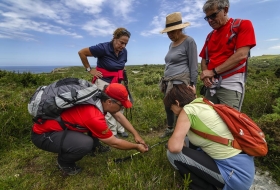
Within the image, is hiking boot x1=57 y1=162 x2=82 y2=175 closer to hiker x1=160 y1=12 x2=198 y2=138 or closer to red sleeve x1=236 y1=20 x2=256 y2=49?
hiker x1=160 y1=12 x2=198 y2=138

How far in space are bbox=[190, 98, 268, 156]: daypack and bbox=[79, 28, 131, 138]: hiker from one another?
98.0 inches

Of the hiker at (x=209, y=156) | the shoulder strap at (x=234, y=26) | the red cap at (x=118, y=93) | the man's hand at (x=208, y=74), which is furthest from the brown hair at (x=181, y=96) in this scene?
the shoulder strap at (x=234, y=26)

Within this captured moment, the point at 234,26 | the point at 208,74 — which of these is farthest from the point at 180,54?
the point at 234,26

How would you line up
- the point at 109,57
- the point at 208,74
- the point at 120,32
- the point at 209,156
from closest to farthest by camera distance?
the point at 209,156, the point at 208,74, the point at 120,32, the point at 109,57

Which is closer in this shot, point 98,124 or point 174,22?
point 98,124

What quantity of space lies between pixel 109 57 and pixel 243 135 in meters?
2.89

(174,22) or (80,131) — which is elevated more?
(174,22)

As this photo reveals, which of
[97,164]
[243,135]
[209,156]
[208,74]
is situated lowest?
[97,164]

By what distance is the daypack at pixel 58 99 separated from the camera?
9.43ft

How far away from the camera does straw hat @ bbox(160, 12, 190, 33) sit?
12.8 ft

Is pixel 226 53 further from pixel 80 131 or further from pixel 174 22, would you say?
pixel 80 131

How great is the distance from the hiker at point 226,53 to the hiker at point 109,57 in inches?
66.0

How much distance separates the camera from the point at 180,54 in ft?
13.1

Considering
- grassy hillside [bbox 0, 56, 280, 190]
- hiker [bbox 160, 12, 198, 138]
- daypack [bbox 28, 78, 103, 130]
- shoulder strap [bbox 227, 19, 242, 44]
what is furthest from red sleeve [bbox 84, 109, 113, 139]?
shoulder strap [bbox 227, 19, 242, 44]
